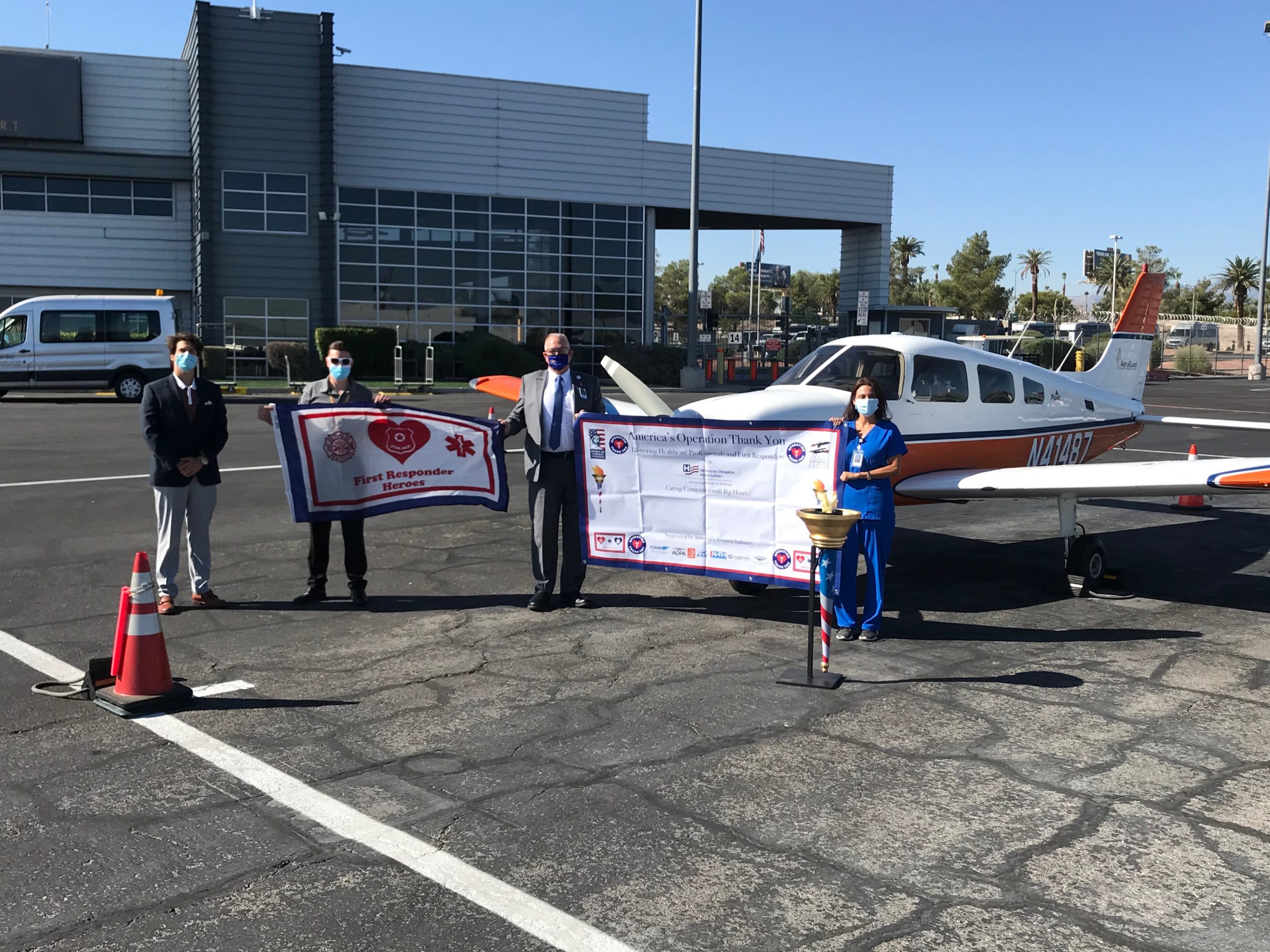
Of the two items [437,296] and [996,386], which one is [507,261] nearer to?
[437,296]

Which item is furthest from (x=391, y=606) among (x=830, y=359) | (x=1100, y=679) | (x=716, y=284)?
(x=716, y=284)

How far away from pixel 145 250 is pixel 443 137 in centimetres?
1148

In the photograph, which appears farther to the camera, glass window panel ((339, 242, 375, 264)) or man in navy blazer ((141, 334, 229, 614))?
glass window panel ((339, 242, 375, 264))

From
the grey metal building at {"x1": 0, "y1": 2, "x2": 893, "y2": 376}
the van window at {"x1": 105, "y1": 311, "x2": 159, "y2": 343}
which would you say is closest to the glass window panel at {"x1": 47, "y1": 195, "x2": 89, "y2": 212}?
the grey metal building at {"x1": 0, "y1": 2, "x2": 893, "y2": 376}

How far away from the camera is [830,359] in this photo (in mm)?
10117

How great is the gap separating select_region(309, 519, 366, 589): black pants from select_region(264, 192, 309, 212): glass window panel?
3325 centimetres

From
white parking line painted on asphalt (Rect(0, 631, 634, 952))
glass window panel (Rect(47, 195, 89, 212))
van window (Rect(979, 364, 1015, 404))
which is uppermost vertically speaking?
glass window panel (Rect(47, 195, 89, 212))

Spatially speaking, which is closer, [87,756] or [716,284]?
[87,756]

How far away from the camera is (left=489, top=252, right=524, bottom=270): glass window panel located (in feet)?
140

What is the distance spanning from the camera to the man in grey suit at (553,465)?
850cm

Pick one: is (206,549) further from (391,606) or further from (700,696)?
(700,696)

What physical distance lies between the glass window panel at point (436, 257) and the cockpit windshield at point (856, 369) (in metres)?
33.7

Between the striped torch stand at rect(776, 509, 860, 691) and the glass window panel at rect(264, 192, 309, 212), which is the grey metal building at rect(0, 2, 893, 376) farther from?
the striped torch stand at rect(776, 509, 860, 691)

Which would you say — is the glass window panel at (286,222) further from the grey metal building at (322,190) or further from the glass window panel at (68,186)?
the glass window panel at (68,186)
